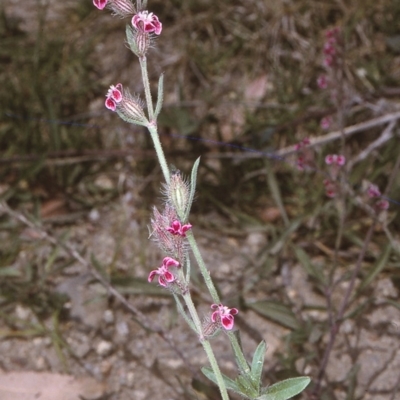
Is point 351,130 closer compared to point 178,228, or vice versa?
point 178,228

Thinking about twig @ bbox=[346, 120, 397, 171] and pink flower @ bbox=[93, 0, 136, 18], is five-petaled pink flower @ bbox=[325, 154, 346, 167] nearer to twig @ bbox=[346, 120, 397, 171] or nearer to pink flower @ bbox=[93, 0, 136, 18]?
twig @ bbox=[346, 120, 397, 171]

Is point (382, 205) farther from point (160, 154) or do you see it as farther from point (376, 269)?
point (160, 154)

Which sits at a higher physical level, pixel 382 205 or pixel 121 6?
pixel 121 6

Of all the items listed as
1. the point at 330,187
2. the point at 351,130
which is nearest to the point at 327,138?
the point at 351,130

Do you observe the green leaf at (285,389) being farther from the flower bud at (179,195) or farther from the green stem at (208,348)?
the flower bud at (179,195)

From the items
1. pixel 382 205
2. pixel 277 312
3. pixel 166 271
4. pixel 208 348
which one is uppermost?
pixel 166 271

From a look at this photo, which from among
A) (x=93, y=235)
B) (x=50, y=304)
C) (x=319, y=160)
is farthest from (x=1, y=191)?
(x=319, y=160)

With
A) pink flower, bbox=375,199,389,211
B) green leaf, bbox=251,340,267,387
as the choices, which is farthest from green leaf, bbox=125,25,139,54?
pink flower, bbox=375,199,389,211
